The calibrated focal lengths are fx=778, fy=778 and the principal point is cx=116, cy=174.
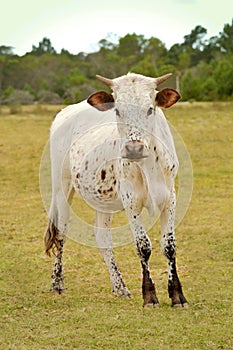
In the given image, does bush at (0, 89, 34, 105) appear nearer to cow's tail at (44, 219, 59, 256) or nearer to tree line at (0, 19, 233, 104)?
tree line at (0, 19, 233, 104)

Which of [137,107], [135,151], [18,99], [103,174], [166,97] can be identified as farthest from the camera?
[18,99]

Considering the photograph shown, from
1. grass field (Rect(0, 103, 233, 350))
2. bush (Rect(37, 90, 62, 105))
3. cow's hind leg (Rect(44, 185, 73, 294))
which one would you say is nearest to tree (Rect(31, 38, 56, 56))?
bush (Rect(37, 90, 62, 105))

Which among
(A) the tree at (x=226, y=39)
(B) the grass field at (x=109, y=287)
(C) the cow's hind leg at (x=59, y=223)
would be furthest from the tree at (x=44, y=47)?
(C) the cow's hind leg at (x=59, y=223)

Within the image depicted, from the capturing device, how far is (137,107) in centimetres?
652

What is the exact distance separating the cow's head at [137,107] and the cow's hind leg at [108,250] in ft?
5.69

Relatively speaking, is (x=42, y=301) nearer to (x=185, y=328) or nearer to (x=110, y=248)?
(x=110, y=248)

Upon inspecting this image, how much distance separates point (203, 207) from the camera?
44.3 ft

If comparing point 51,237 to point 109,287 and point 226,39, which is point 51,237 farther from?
point 226,39

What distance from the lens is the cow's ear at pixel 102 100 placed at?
712 centimetres

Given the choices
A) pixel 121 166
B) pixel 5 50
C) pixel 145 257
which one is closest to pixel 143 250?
pixel 145 257

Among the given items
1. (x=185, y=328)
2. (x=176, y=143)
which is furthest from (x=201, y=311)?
(x=176, y=143)

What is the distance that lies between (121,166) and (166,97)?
741 millimetres

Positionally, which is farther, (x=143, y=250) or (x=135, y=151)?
(x=143, y=250)

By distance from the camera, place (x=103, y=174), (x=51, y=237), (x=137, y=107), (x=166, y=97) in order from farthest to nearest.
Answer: (x=51, y=237), (x=103, y=174), (x=166, y=97), (x=137, y=107)
